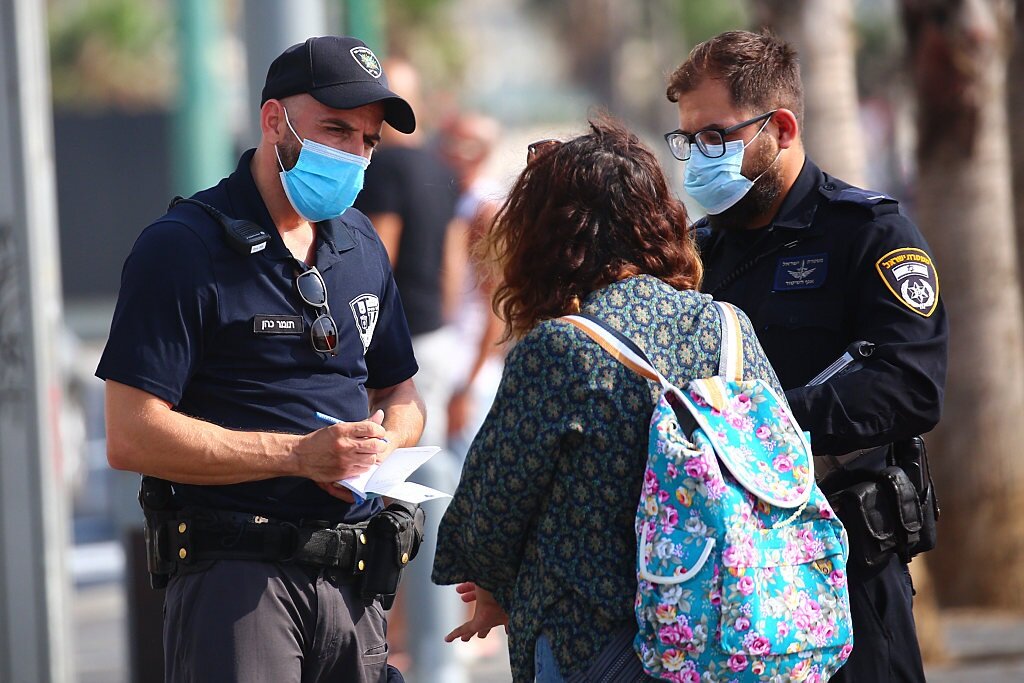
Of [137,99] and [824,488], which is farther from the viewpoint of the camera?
[137,99]

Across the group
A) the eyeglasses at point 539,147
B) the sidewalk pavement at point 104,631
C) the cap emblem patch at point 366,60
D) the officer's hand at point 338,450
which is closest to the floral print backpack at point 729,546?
the eyeglasses at point 539,147

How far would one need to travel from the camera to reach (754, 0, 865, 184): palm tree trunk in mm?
6711

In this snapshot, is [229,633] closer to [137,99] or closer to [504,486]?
[504,486]

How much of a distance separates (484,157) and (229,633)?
6.24 metres

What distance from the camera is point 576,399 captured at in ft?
8.56

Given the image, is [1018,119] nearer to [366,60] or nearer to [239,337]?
[366,60]

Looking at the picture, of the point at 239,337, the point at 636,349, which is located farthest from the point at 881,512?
the point at 239,337

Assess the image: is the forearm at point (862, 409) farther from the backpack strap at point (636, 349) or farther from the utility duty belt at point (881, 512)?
the backpack strap at point (636, 349)

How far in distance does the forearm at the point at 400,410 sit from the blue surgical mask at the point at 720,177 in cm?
88

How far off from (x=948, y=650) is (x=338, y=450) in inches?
175

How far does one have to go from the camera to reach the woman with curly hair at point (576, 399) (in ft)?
8.62

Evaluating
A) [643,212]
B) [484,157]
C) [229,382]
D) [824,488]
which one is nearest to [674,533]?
[643,212]

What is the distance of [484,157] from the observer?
8.96m

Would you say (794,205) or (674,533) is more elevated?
(794,205)
